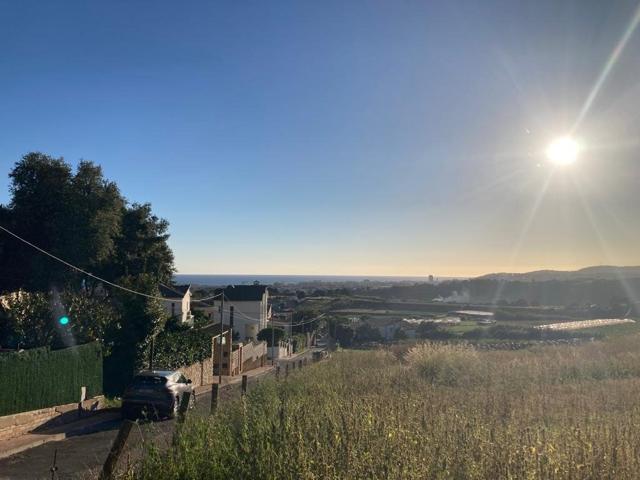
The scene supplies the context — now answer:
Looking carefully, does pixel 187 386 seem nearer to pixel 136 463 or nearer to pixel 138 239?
pixel 136 463

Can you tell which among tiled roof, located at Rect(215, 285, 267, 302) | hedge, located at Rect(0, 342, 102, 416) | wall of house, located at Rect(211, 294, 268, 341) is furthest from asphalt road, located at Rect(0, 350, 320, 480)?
tiled roof, located at Rect(215, 285, 267, 302)

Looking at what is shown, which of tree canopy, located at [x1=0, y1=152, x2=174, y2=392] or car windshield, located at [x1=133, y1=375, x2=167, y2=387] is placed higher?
tree canopy, located at [x1=0, y1=152, x2=174, y2=392]

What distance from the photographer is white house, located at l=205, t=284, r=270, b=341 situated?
55.9 m

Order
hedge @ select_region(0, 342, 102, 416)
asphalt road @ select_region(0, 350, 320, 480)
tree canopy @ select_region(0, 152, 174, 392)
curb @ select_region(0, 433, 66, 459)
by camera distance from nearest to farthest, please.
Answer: asphalt road @ select_region(0, 350, 320, 480) → curb @ select_region(0, 433, 66, 459) → hedge @ select_region(0, 342, 102, 416) → tree canopy @ select_region(0, 152, 174, 392)

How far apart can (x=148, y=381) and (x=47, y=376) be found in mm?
2615

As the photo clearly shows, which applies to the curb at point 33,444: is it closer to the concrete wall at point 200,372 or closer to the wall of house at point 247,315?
the concrete wall at point 200,372

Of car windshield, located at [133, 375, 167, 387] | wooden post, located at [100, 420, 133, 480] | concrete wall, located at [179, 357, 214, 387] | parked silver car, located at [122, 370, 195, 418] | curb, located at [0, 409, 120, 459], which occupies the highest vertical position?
wooden post, located at [100, 420, 133, 480]

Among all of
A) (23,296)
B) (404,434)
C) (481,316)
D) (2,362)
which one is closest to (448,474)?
(404,434)

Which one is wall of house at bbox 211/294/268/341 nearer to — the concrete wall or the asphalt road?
the concrete wall

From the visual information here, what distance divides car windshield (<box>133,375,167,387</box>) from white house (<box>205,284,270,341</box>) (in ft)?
128

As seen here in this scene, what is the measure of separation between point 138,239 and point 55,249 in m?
9.51

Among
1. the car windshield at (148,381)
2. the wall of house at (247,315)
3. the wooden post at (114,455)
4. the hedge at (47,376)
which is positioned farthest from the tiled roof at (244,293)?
the wooden post at (114,455)

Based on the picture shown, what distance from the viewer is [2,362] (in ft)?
40.9

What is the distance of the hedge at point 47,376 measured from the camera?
1274 cm
